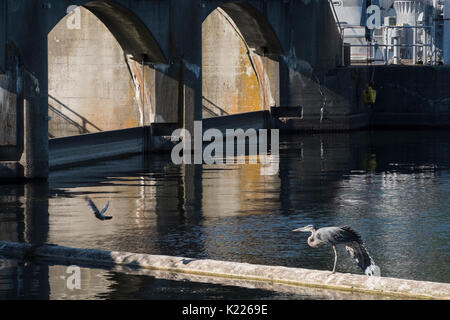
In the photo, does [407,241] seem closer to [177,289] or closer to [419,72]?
[177,289]

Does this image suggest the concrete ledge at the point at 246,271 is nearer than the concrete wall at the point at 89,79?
Yes

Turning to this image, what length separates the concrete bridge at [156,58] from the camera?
2830cm

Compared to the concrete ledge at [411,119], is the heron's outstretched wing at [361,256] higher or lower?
lower

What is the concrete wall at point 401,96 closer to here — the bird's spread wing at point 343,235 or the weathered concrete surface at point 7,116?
the weathered concrete surface at point 7,116

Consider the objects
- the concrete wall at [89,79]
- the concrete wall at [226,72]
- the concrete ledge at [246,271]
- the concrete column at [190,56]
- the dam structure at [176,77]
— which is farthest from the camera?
the concrete wall at [226,72]

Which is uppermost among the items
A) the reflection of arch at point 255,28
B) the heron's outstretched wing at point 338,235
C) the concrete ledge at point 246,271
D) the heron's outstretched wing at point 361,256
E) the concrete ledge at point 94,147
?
the reflection of arch at point 255,28

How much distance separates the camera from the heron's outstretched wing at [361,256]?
15438mm

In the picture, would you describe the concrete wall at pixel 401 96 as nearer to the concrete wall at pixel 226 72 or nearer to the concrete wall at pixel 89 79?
the concrete wall at pixel 226 72

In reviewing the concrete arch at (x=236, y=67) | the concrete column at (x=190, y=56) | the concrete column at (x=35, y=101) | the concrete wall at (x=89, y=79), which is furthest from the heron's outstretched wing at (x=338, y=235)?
the concrete arch at (x=236, y=67)

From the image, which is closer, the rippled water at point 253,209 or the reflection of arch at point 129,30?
the rippled water at point 253,209

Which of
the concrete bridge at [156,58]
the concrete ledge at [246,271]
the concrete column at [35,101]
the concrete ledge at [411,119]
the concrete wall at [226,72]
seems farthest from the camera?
the concrete ledge at [411,119]

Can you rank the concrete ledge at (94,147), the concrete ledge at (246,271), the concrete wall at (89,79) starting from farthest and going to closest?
the concrete wall at (89,79)
the concrete ledge at (94,147)
the concrete ledge at (246,271)

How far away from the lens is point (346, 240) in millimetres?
15227

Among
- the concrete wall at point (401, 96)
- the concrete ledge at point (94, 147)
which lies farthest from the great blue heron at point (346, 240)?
the concrete wall at point (401, 96)
